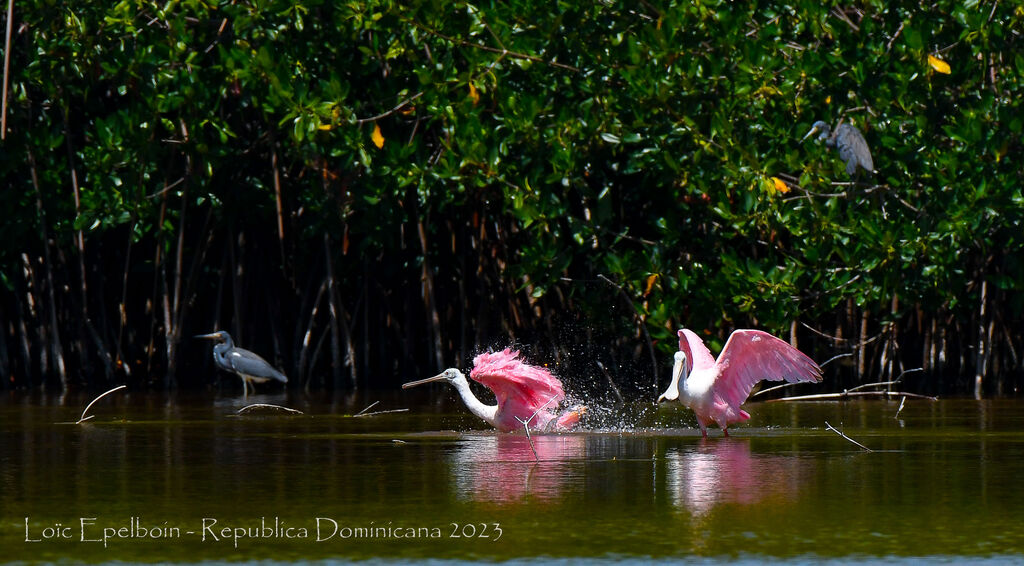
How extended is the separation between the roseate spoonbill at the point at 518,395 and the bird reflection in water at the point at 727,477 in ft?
4.33

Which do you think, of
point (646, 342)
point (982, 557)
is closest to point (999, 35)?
point (646, 342)

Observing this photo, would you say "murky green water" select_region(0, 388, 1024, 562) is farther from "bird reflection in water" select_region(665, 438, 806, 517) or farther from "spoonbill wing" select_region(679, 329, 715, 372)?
"spoonbill wing" select_region(679, 329, 715, 372)

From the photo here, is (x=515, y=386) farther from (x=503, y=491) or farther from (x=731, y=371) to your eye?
(x=503, y=491)

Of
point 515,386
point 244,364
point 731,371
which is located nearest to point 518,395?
point 515,386

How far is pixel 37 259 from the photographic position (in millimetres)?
15891

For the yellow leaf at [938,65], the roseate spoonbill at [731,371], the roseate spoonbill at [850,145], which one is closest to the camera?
the roseate spoonbill at [731,371]

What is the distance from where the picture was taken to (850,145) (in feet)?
38.6

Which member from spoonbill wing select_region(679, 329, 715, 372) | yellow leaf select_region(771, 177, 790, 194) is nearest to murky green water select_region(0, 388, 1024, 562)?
spoonbill wing select_region(679, 329, 715, 372)

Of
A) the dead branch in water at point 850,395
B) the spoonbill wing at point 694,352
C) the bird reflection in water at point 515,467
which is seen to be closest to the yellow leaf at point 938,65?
the dead branch in water at point 850,395

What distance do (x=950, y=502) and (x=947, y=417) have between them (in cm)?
436

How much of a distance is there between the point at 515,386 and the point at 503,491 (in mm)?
3186

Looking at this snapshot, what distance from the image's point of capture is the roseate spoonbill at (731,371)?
9.38 metres

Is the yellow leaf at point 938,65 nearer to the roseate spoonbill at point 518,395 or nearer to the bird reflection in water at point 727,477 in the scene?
the roseate spoonbill at point 518,395

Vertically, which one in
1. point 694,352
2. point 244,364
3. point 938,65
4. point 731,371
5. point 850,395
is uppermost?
point 938,65
